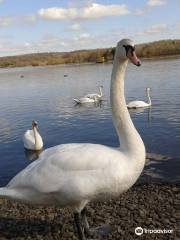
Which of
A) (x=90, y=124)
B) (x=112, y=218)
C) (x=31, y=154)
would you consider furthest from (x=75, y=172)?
(x=90, y=124)

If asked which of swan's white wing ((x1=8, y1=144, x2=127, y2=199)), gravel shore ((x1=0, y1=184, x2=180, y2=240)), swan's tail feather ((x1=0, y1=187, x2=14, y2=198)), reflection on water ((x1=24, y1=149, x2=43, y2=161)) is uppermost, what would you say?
swan's white wing ((x1=8, y1=144, x2=127, y2=199))

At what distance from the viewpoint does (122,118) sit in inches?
216

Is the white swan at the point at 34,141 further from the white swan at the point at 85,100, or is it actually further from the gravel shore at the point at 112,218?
the white swan at the point at 85,100

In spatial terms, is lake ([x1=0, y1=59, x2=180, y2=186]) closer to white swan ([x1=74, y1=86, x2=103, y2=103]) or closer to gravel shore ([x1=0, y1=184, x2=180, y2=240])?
white swan ([x1=74, y1=86, x2=103, y2=103])

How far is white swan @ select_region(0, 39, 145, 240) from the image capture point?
509cm

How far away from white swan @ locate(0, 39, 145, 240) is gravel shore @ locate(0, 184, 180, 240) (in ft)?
3.97

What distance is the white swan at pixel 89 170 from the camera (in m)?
5.09

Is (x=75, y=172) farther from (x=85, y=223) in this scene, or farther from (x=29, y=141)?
(x=29, y=141)

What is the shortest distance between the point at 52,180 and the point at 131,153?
3.77ft

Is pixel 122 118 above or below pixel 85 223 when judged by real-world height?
above

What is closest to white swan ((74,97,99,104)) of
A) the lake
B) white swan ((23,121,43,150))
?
the lake

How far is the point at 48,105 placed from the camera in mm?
26672

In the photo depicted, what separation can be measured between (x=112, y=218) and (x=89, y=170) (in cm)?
215

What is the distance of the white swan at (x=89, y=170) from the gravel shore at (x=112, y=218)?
47.7 inches
